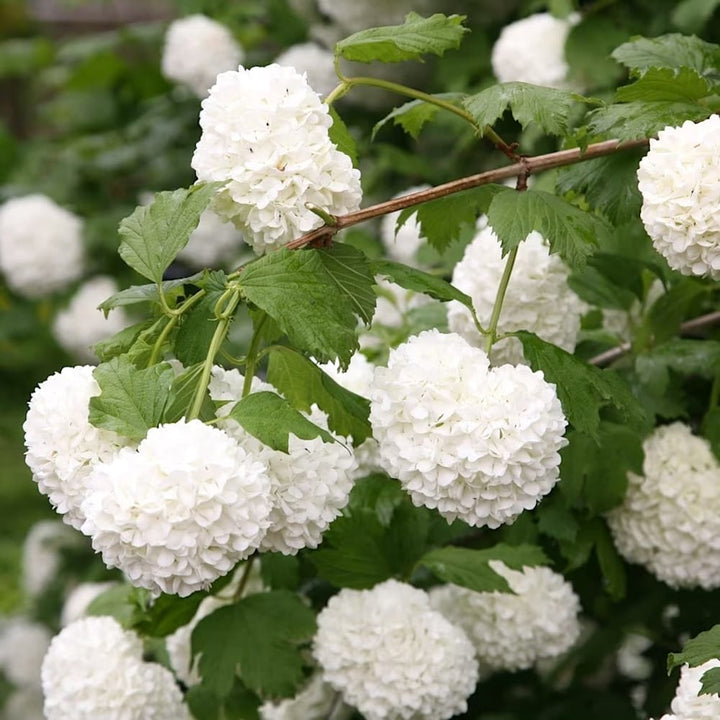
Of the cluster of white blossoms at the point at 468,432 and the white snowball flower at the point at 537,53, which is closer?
the cluster of white blossoms at the point at 468,432

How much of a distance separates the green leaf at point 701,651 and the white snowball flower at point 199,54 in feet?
8.03

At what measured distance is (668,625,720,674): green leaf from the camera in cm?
126

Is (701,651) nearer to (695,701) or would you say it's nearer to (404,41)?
(695,701)

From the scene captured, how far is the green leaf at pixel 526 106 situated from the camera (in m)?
1.42

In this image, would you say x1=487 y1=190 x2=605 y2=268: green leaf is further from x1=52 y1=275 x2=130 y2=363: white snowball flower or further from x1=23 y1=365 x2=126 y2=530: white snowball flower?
x1=52 y1=275 x2=130 y2=363: white snowball flower

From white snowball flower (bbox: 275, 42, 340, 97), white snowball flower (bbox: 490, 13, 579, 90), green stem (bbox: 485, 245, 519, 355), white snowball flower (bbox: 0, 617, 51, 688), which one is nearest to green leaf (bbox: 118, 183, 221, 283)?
green stem (bbox: 485, 245, 519, 355)

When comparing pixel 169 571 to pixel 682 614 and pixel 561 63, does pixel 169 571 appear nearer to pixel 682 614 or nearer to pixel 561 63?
pixel 682 614

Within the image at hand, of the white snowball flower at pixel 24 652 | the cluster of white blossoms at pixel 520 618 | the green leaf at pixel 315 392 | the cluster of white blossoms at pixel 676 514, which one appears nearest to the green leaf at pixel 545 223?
the green leaf at pixel 315 392

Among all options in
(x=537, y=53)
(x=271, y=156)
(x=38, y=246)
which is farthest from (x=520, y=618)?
(x=38, y=246)

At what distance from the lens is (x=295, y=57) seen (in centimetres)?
324

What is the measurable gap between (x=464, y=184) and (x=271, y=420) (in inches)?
17.9

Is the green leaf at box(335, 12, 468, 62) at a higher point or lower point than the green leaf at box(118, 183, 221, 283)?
higher

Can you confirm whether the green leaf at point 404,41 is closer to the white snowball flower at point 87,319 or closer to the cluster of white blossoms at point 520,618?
the cluster of white blossoms at point 520,618

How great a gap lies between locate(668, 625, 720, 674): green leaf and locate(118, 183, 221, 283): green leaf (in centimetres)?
71
